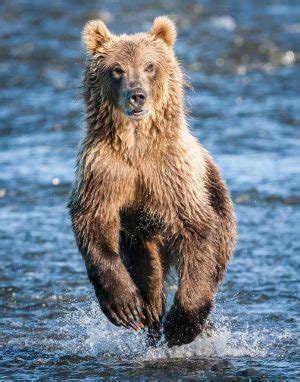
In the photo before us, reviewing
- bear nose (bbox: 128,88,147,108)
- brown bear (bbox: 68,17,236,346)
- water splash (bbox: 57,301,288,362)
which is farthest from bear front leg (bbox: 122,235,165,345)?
bear nose (bbox: 128,88,147,108)

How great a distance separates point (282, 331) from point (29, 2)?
16.4m

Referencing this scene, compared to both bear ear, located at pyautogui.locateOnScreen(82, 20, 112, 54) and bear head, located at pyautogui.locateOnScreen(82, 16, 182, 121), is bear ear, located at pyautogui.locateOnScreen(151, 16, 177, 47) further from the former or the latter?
bear ear, located at pyautogui.locateOnScreen(82, 20, 112, 54)

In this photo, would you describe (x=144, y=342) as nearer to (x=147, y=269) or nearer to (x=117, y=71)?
(x=147, y=269)

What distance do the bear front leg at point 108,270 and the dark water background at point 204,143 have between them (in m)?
0.43

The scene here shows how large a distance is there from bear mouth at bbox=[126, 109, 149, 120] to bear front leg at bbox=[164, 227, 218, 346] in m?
0.83

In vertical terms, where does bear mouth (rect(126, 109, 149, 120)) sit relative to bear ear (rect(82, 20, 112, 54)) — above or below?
below

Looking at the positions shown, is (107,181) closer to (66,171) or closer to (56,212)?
(56,212)

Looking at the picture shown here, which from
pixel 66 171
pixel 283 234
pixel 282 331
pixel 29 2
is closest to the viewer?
pixel 282 331

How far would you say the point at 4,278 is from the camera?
9.84 meters

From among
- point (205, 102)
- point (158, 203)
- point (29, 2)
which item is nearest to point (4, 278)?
point (158, 203)

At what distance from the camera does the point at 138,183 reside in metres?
7.26

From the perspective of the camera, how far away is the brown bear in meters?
7.08

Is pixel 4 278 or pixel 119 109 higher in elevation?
pixel 119 109

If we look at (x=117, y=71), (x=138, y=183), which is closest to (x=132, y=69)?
(x=117, y=71)
